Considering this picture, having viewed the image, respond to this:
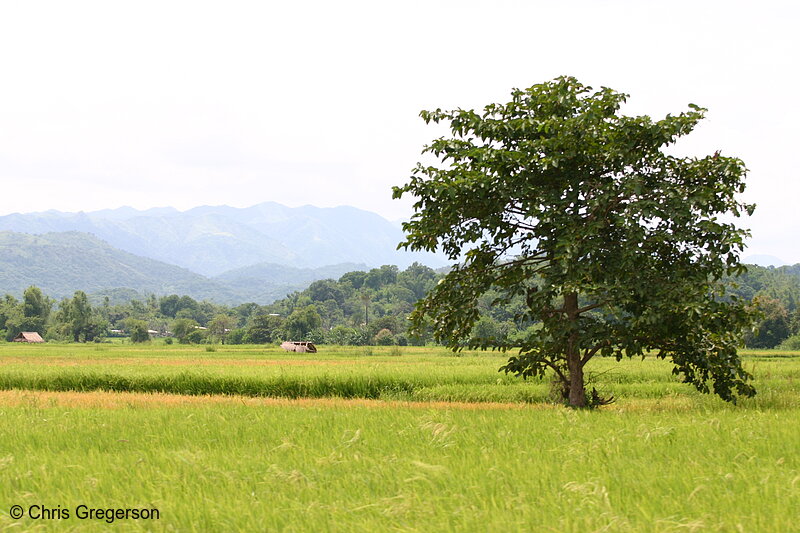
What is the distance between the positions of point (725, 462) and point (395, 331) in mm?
101682

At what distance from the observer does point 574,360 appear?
52.6 ft

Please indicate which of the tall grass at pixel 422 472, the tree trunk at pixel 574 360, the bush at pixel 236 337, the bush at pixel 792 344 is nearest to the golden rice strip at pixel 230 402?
the tree trunk at pixel 574 360

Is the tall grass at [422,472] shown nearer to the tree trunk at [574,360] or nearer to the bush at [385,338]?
the tree trunk at [574,360]

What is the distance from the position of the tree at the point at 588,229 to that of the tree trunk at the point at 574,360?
3 cm

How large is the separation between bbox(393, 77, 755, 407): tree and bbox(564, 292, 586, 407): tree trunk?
0.03 meters

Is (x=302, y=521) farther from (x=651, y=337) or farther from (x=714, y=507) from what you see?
(x=651, y=337)

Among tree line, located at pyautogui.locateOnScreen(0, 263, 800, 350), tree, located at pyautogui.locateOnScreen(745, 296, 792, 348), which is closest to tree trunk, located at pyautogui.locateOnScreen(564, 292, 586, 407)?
tree line, located at pyautogui.locateOnScreen(0, 263, 800, 350)

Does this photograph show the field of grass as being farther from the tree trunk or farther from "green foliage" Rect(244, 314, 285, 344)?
"green foliage" Rect(244, 314, 285, 344)

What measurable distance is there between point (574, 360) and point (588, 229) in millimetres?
3511

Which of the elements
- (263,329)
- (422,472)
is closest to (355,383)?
(422,472)

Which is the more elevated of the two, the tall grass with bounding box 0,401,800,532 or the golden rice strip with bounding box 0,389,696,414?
the tall grass with bounding box 0,401,800,532

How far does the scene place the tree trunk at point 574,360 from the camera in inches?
619

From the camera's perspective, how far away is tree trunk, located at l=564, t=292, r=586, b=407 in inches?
619

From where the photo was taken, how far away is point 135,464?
9.09 meters
